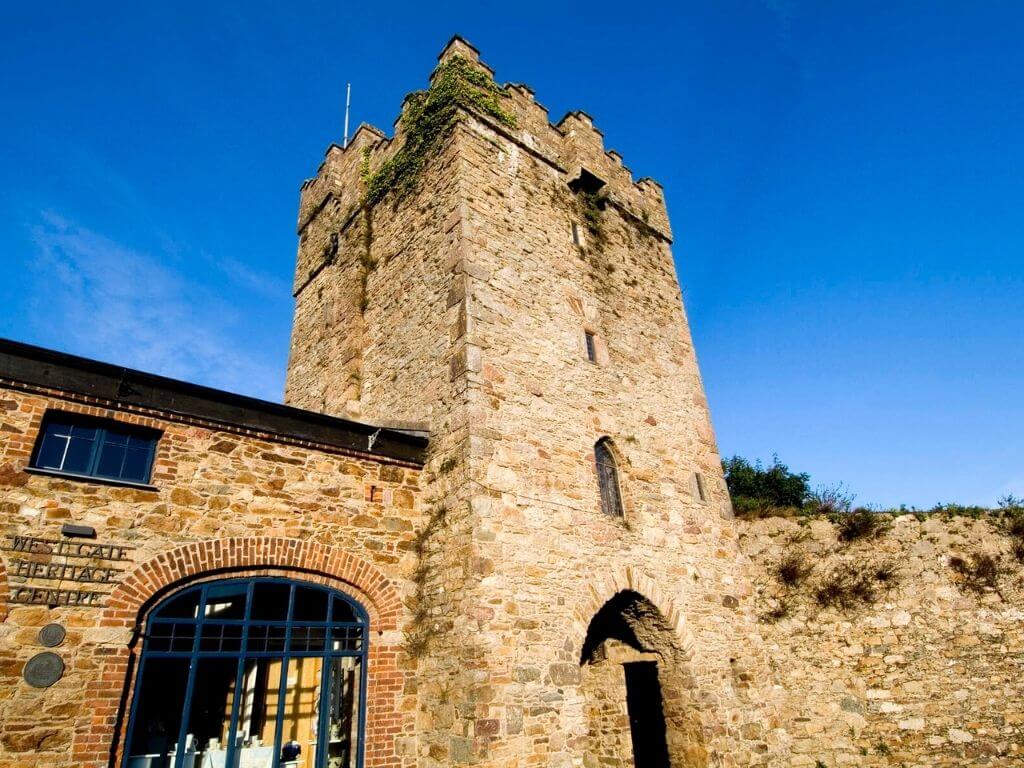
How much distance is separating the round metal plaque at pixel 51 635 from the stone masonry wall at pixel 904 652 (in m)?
10.9

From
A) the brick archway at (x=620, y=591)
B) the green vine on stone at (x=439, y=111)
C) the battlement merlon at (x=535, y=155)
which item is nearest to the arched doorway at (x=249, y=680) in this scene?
the brick archway at (x=620, y=591)

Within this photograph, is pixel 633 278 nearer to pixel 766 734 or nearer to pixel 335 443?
pixel 335 443

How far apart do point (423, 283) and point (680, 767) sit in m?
8.80

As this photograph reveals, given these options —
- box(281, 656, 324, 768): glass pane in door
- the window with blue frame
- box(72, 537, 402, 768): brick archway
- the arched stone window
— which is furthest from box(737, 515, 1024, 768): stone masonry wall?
the window with blue frame

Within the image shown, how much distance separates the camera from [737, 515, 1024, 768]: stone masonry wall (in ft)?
34.1

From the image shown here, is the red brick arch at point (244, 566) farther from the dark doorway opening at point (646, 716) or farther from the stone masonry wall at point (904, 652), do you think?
the stone masonry wall at point (904, 652)

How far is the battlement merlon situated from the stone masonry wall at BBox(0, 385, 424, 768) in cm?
729

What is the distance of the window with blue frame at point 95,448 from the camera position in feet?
22.2

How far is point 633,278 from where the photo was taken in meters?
13.3

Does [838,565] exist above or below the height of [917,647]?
above

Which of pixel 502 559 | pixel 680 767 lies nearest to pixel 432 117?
pixel 502 559

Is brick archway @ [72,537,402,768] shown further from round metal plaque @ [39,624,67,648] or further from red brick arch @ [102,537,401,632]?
round metal plaque @ [39,624,67,648]

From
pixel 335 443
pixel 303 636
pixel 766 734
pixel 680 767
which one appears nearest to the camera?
pixel 303 636

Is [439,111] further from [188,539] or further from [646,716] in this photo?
[646,716]
